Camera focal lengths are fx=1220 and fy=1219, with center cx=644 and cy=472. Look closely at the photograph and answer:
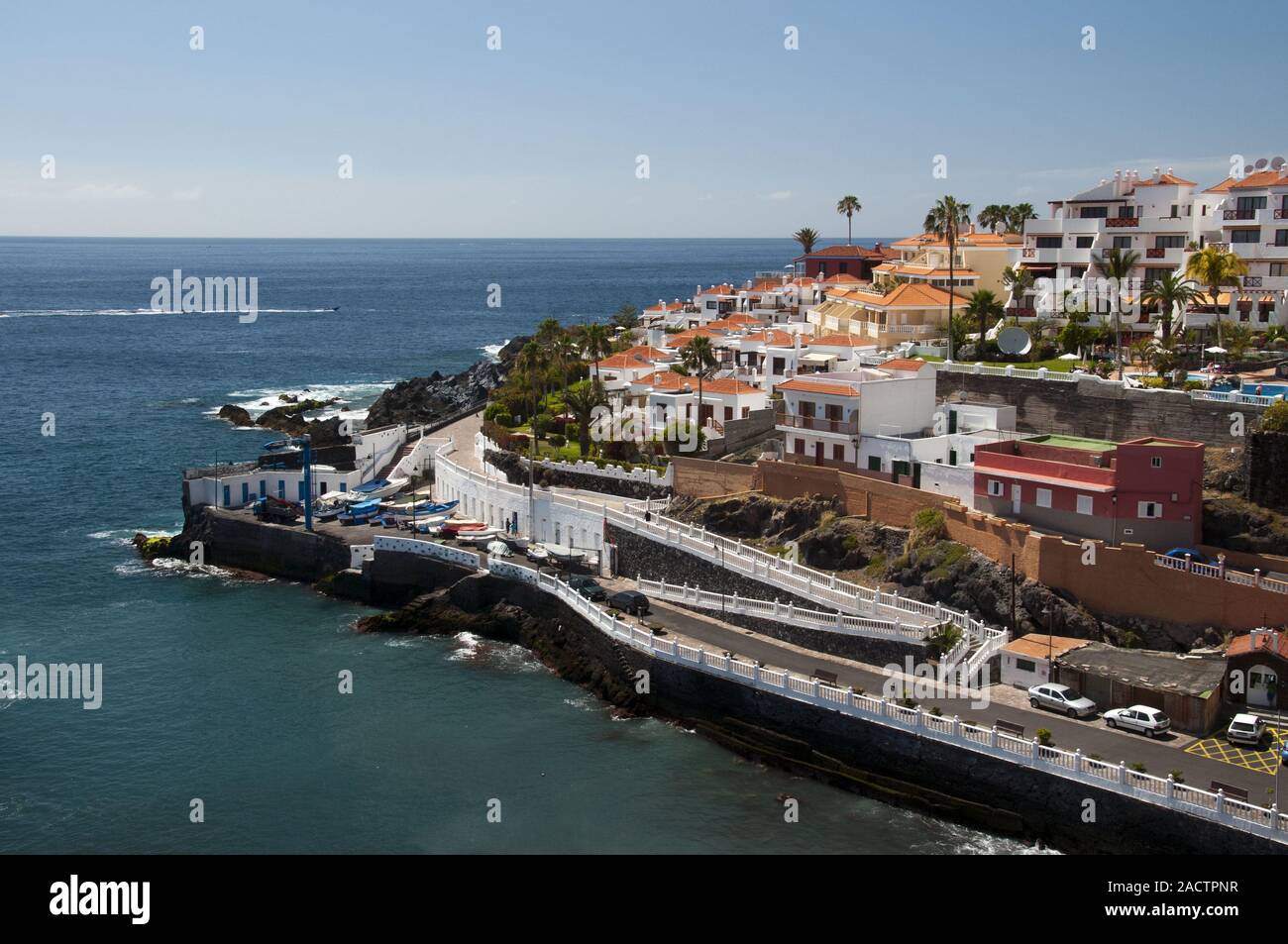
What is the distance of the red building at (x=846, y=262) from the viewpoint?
330 feet

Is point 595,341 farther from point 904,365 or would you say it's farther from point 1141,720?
point 1141,720

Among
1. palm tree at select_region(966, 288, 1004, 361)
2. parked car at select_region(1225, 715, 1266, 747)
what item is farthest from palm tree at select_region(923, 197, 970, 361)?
parked car at select_region(1225, 715, 1266, 747)

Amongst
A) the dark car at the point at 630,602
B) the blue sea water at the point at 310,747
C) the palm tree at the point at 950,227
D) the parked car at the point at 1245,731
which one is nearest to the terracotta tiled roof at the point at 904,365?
the palm tree at the point at 950,227

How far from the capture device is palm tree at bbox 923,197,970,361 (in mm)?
66250

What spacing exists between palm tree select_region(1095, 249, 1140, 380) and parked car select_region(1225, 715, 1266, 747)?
74.5 feet

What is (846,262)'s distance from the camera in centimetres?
10075

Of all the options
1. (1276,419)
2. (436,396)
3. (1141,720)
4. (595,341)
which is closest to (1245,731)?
(1141,720)

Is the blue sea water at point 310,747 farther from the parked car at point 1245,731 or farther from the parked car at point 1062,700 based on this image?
the parked car at point 1245,731

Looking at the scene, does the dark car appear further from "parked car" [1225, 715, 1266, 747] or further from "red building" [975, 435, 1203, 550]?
"parked car" [1225, 715, 1266, 747]

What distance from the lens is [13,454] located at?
93250 mm

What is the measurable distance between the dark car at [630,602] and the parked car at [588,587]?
87 centimetres

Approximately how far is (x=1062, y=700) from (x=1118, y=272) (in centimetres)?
2854
